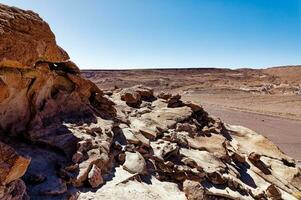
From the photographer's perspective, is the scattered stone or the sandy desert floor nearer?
the scattered stone

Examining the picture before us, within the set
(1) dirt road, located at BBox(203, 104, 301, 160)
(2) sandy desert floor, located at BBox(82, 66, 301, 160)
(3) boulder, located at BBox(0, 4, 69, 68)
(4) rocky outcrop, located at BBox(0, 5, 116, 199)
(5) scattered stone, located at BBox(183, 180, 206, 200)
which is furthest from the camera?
(2) sandy desert floor, located at BBox(82, 66, 301, 160)

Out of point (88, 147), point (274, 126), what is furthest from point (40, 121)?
point (274, 126)

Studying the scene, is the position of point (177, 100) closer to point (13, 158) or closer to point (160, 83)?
point (13, 158)

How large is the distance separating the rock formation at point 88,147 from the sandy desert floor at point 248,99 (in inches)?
458

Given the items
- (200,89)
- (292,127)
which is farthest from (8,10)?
(200,89)

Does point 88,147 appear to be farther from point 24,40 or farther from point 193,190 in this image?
point 24,40

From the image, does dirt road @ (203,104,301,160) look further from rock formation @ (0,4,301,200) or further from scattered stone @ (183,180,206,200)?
scattered stone @ (183,180,206,200)

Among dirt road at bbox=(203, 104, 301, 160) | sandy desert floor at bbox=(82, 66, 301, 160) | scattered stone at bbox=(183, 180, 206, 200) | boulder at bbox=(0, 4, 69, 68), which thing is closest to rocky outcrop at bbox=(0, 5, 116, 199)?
boulder at bbox=(0, 4, 69, 68)

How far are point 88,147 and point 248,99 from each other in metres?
55.2

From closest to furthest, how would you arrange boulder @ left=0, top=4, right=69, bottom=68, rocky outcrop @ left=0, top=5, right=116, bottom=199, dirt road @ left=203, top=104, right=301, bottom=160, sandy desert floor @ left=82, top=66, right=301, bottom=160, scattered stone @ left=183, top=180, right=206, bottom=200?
rocky outcrop @ left=0, top=5, right=116, bottom=199, boulder @ left=0, top=4, right=69, bottom=68, scattered stone @ left=183, top=180, right=206, bottom=200, dirt road @ left=203, top=104, right=301, bottom=160, sandy desert floor @ left=82, top=66, right=301, bottom=160

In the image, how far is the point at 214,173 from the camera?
41.4 feet

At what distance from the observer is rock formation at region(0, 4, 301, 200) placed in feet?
29.5

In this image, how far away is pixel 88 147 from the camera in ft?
35.3

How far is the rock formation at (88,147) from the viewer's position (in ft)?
29.5
